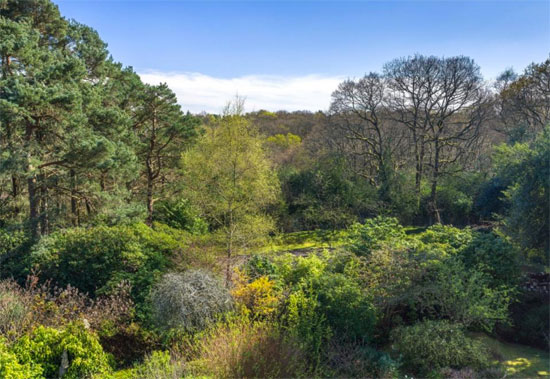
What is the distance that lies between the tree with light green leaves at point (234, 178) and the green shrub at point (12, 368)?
514cm

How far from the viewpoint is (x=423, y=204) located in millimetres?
20328

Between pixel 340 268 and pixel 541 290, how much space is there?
519 centimetres

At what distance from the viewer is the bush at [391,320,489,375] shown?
21.9ft

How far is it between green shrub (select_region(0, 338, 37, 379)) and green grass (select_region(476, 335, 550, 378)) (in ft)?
26.8

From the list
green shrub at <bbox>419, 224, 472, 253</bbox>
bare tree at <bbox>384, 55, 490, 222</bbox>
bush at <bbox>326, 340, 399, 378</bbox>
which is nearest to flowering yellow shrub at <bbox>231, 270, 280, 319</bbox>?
bush at <bbox>326, 340, 399, 378</bbox>

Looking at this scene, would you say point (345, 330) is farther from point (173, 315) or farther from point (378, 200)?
point (378, 200)

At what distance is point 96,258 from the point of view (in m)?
9.88

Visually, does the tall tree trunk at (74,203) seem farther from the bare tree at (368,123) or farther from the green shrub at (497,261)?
the bare tree at (368,123)

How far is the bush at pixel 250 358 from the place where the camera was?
543 cm

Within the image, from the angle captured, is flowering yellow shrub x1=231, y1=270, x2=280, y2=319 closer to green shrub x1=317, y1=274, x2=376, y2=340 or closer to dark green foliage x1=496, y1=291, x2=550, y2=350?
green shrub x1=317, y1=274, x2=376, y2=340

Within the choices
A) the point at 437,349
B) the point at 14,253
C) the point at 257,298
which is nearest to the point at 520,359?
the point at 437,349

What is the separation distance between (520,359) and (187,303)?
676cm

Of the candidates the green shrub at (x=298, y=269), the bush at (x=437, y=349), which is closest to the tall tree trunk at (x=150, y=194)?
the green shrub at (x=298, y=269)

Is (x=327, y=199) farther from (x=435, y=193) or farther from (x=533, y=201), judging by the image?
(x=533, y=201)
